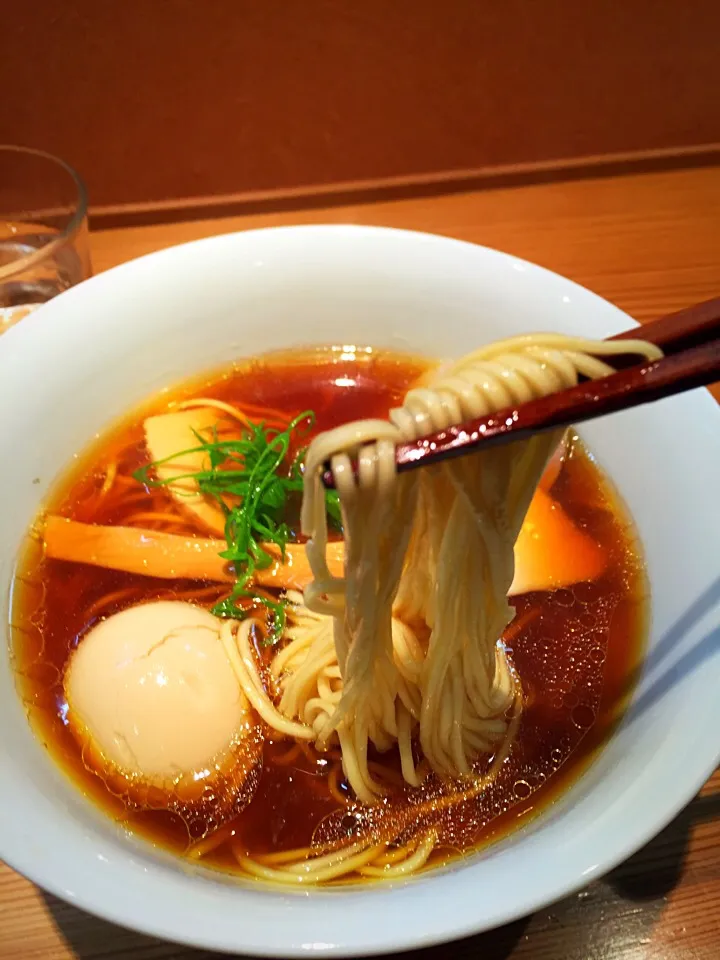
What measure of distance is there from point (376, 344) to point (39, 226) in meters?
0.90

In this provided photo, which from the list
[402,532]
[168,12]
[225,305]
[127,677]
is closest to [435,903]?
[402,532]

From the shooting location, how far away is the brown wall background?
197cm

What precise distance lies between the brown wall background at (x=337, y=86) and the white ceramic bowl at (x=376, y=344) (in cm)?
71

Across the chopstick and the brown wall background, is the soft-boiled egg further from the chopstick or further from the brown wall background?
the brown wall background

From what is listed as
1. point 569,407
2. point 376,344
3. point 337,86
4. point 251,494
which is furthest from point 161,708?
point 337,86

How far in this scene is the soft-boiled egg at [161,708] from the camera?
115 centimetres

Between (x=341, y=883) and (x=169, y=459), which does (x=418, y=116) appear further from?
(x=341, y=883)

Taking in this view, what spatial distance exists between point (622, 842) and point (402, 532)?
1.29ft

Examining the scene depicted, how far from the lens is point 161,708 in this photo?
117 cm

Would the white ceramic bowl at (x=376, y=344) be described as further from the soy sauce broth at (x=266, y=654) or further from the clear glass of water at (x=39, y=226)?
the clear glass of water at (x=39, y=226)

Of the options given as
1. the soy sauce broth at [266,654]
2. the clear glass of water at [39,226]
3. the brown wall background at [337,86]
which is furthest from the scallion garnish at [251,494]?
the brown wall background at [337,86]

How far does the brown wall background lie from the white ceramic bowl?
0.71 meters

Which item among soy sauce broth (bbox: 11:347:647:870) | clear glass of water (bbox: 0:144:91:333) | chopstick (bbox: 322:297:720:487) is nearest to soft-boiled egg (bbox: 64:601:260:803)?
soy sauce broth (bbox: 11:347:647:870)

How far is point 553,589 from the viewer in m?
1.41
